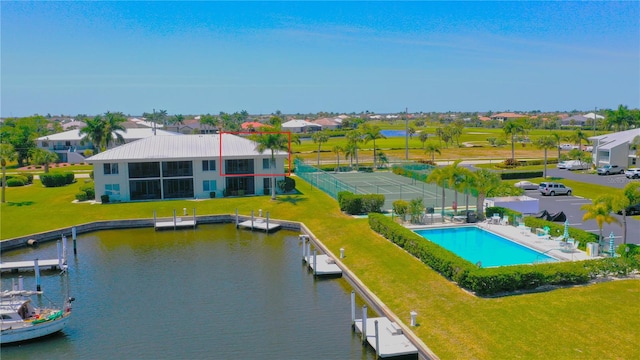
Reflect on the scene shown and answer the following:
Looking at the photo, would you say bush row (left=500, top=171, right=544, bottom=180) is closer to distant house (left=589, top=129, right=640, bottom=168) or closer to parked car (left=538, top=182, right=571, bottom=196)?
distant house (left=589, top=129, right=640, bottom=168)

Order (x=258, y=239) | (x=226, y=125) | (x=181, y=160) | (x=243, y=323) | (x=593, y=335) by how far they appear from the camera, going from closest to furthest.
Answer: (x=593, y=335) < (x=243, y=323) < (x=258, y=239) < (x=181, y=160) < (x=226, y=125)

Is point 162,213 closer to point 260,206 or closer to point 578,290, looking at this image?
point 260,206

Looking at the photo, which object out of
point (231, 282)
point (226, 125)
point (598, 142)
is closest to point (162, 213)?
point (231, 282)

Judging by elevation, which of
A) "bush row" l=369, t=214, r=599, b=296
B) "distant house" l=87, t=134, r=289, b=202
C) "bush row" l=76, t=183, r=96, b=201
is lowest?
"bush row" l=369, t=214, r=599, b=296

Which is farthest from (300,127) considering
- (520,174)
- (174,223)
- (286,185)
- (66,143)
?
(174,223)

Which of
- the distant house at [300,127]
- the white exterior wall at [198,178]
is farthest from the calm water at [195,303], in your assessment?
the distant house at [300,127]

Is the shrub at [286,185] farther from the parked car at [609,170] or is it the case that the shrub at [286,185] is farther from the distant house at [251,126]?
the distant house at [251,126]

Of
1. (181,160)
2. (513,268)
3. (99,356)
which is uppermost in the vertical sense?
(181,160)

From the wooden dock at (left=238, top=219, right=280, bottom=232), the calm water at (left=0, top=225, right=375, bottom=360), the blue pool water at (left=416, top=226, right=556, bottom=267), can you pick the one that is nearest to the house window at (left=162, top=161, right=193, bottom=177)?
the wooden dock at (left=238, top=219, right=280, bottom=232)
